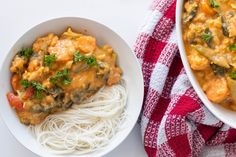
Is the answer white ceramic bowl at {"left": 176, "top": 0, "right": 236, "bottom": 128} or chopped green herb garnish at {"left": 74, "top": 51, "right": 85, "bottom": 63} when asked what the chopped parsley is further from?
white ceramic bowl at {"left": 176, "top": 0, "right": 236, "bottom": 128}

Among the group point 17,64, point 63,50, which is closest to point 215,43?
point 63,50

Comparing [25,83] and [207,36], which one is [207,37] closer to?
[207,36]

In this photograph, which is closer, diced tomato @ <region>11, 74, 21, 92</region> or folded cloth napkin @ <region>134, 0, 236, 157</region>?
diced tomato @ <region>11, 74, 21, 92</region>

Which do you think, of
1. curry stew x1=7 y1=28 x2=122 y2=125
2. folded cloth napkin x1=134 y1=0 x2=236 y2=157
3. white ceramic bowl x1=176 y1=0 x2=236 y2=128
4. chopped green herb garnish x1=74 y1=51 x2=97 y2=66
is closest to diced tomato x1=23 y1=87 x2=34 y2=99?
curry stew x1=7 y1=28 x2=122 y2=125

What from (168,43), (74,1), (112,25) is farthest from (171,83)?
(74,1)

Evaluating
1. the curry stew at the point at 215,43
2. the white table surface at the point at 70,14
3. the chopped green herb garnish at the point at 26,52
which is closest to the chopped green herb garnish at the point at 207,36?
the curry stew at the point at 215,43

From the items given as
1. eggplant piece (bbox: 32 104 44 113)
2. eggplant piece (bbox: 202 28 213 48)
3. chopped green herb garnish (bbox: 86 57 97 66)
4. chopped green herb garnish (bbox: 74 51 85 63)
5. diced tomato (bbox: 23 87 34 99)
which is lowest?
eggplant piece (bbox: 32 104 44 113)

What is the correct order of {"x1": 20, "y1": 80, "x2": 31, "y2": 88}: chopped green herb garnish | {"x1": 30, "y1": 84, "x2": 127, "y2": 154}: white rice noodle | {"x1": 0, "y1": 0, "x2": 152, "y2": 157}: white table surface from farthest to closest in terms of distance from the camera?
{"x1": 0, "y1": 0, "x2": 152, "y2": 157}: white table surface
{"x1": 30, "y1": 84, "x2": 127, "y2": 154}: white rice noodle
{"x1": 20, "y1": 80, "x2": 31, "y2": 88}: chopped green herb garnish

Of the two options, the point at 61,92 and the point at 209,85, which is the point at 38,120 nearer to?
the point at 61,92

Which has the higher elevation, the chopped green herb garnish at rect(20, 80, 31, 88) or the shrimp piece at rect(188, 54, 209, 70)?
the shrimp piece at rect(188, 54, 209, 70)
